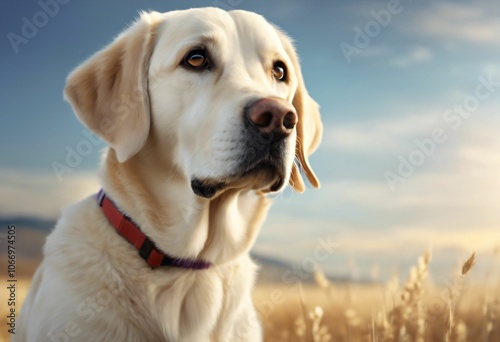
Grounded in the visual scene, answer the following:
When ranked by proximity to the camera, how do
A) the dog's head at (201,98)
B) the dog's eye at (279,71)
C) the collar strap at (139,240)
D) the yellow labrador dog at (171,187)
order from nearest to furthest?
the dog's head at (201,98)
the yellow labrador dog at (171,187)
the collar strap at (139,240)
the dog's eye at (279,71)

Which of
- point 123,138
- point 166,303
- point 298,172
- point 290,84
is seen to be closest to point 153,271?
point 166,303

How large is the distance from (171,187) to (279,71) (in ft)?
3.00

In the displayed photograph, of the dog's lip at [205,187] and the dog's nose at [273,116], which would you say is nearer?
the dog's nose at [273,116]

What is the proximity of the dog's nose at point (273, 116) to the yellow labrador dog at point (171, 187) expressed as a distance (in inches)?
0.4

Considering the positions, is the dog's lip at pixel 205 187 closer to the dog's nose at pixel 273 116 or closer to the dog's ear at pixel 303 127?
the dog's nose at pixel 273 116

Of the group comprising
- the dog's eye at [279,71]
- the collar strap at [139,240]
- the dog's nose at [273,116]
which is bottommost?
the collar strap at [139,240]

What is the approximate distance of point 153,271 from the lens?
3414 millimetres

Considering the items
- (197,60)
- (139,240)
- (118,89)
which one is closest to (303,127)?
(197,60)

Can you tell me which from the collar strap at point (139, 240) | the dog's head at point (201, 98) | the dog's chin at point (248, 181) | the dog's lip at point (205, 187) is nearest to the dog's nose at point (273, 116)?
the dog's head at point (201, 98)

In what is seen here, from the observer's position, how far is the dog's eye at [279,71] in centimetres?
379

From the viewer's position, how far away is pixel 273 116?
9.88 ft

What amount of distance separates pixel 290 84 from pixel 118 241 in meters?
1.33

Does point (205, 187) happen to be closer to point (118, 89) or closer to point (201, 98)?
point (201, 98)

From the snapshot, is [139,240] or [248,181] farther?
[139,240]
